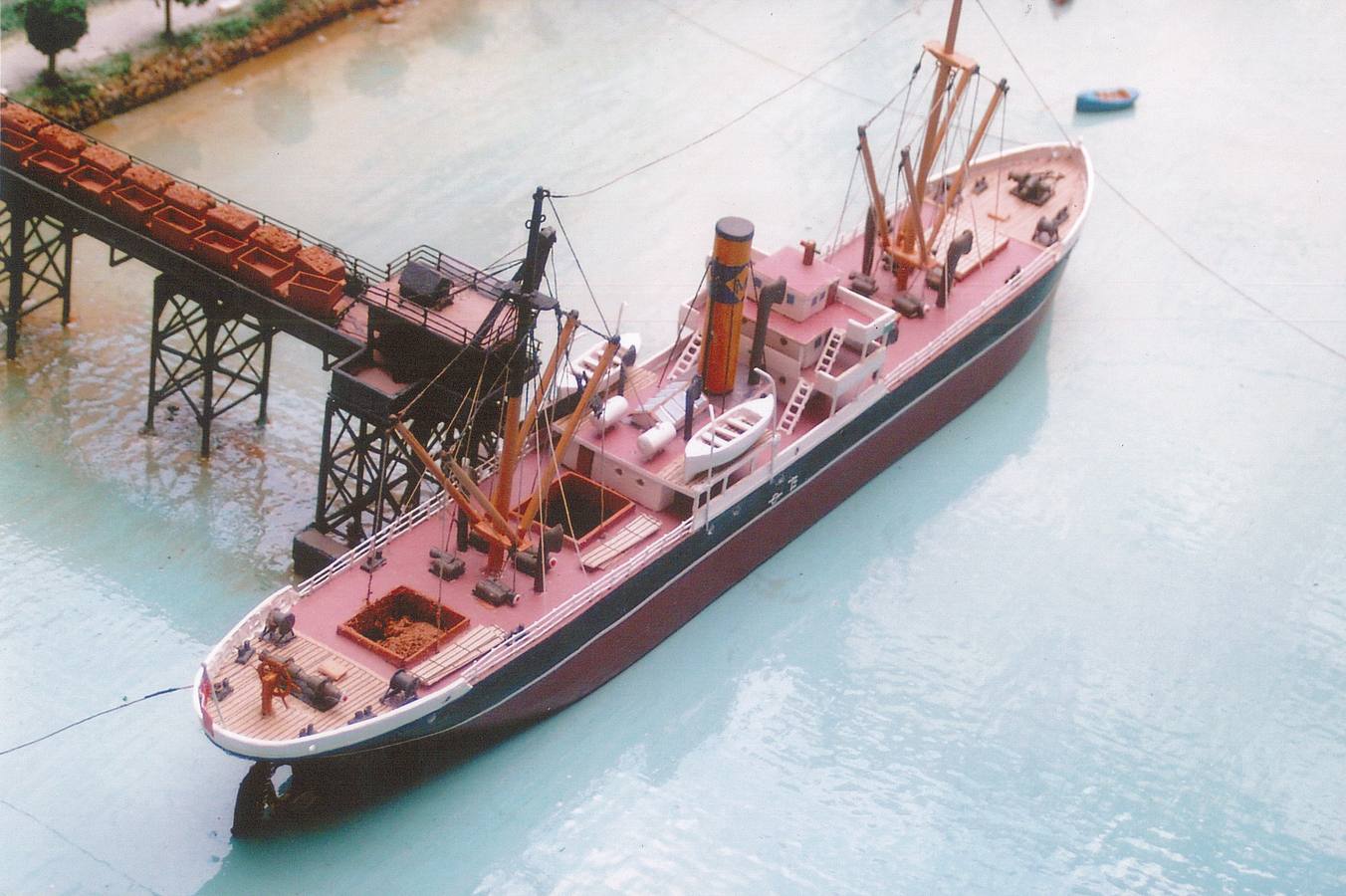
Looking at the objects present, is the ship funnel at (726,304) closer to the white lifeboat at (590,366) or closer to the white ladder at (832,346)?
the white lifeboat at (590,366)

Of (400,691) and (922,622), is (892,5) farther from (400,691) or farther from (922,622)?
(400,691)

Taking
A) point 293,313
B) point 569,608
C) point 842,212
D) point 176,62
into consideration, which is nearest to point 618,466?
point 569,608

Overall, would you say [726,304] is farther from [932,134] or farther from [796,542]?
[932,134]

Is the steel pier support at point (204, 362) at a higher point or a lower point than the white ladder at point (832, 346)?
lower

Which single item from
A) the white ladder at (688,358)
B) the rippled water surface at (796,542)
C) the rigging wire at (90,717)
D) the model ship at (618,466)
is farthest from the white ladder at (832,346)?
the rigging wire at (90,717)

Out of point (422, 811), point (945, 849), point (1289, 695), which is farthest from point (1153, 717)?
point (422, 811)

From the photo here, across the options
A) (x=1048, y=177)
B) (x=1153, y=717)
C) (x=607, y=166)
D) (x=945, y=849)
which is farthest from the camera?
(x=607, y=166)

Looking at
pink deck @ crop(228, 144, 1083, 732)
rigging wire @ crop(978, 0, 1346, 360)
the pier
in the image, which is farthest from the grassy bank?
rigging wire @ crop(978, 0, 1346, 360)
